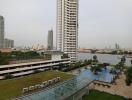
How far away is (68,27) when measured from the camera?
154 feet

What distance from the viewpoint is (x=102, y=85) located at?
22891mm

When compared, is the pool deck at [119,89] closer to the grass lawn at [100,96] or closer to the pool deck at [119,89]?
the pool deck at [119,89]

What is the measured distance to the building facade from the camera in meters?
46.5

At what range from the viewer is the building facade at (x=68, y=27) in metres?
46.5

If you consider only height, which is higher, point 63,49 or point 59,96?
point 63,49

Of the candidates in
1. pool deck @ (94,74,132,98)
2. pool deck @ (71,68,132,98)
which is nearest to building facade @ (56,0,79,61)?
pool deck @ (71,68,132,98)

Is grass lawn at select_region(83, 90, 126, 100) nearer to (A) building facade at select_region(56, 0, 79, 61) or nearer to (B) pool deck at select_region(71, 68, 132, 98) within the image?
(B) pool deck at select_region(71, 68, 132, 98)

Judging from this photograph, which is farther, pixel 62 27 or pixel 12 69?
pixel 62 27

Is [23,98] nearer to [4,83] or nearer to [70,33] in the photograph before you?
[4,83]

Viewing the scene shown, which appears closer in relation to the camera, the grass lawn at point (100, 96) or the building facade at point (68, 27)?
the grass lawn at point (100, 96)

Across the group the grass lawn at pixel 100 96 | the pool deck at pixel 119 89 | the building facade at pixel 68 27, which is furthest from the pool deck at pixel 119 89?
the building facade at pixel 68 27

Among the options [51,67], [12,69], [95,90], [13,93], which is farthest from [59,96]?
[51,67]

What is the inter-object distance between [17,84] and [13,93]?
2769 mm

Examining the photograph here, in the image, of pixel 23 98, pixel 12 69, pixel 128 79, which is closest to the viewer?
pixel 23 98
